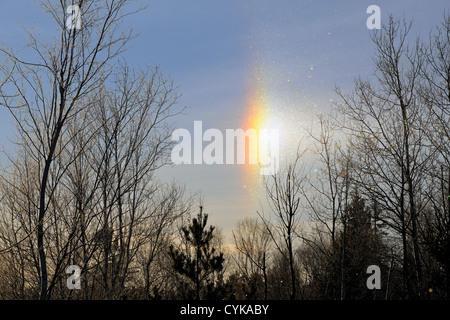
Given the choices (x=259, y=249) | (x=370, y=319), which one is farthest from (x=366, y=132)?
(x=259, y=249)

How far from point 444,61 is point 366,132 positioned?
106 inches

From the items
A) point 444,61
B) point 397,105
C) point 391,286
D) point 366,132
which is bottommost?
point 391,286

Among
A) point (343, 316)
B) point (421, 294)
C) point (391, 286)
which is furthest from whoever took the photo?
point (391, 286)

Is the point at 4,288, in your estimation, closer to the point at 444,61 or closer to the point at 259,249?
the point at 444,61

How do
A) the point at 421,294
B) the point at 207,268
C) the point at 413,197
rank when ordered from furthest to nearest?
1. the point at 207,268
2. the point at 413,197
3. the point at 421,294

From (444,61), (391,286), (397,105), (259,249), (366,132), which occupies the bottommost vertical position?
(391,286)

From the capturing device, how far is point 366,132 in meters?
11.3

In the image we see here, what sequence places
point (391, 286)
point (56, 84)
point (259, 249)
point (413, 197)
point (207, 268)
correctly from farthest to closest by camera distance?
1. point (259, 249)
2. point (391, 286)
3. point (207, 268)
4. point (413, 197)
5. point (56, 84)

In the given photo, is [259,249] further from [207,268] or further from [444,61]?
[444,61]

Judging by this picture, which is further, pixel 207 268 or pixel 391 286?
pixel 391 286

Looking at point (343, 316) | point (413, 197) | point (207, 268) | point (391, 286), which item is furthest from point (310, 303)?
point (391, 286)

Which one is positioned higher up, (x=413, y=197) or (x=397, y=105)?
(x=397, y=105)

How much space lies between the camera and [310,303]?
489cm

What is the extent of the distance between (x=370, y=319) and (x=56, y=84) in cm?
485
